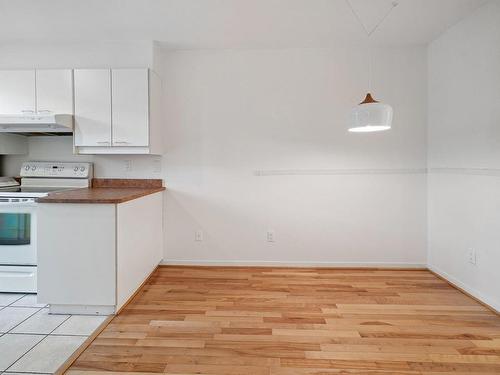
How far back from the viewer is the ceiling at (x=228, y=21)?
2418 mm

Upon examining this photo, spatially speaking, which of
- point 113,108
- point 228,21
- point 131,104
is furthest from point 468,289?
point 113,108

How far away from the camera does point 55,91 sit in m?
2.95

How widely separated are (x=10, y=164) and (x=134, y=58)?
1776 mm

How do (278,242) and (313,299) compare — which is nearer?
(313,299)

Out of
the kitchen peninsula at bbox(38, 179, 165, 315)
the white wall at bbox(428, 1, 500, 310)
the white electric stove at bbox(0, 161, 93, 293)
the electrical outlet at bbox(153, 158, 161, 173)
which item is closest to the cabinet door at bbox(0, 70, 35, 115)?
the white electric stove at bbox(0, 161, 93, 293)

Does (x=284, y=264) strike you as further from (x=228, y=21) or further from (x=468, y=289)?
(x=228, y=21)

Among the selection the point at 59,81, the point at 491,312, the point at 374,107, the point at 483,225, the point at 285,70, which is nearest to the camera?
the point at 374,107

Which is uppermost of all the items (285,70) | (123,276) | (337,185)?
(285,70)

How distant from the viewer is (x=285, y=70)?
10.7 feet

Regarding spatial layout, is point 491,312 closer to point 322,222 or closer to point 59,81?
point 322,222

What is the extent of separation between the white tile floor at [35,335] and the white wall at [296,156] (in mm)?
1463

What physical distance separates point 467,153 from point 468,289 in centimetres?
116

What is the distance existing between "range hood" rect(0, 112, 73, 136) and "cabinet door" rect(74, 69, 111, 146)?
0.11m

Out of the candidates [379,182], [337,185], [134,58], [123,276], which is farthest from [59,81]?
[379,182]
